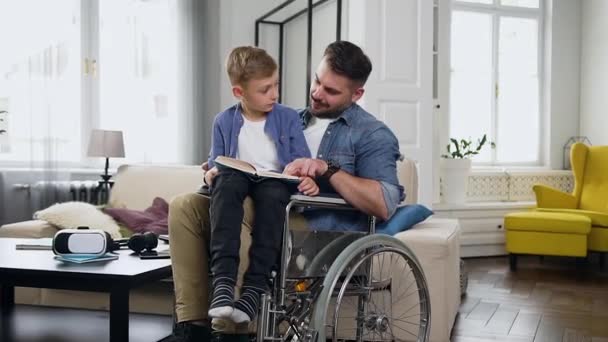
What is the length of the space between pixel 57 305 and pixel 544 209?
3.67 metres

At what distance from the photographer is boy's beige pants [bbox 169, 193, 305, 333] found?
6.11ft

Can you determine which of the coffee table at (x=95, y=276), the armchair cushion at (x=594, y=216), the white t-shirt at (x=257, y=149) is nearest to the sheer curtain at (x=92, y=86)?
the coffee table at (x=95, y=276)

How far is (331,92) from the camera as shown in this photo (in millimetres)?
2131

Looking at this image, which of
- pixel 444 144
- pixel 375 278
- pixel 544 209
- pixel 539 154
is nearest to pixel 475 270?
pixel 544 209

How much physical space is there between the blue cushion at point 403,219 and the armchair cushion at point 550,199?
3.04m

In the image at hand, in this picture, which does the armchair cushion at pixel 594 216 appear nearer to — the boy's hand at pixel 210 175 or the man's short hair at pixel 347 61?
the man's short hair at pixel 347 61

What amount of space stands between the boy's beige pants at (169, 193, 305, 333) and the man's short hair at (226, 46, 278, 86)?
35 cm

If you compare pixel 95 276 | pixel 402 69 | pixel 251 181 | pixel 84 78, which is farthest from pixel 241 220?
pixel 84 78

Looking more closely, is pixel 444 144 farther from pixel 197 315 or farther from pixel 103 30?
pixel 197 315

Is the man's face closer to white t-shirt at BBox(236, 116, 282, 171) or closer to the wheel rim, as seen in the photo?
white t-shirt at BBox(236, 116, 282, 171)

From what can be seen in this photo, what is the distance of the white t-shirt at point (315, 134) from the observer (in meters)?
2.19

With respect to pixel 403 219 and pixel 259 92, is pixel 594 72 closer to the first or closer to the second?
pixel 403 219

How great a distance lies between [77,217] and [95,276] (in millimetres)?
1199

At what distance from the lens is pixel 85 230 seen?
2.39 metres
